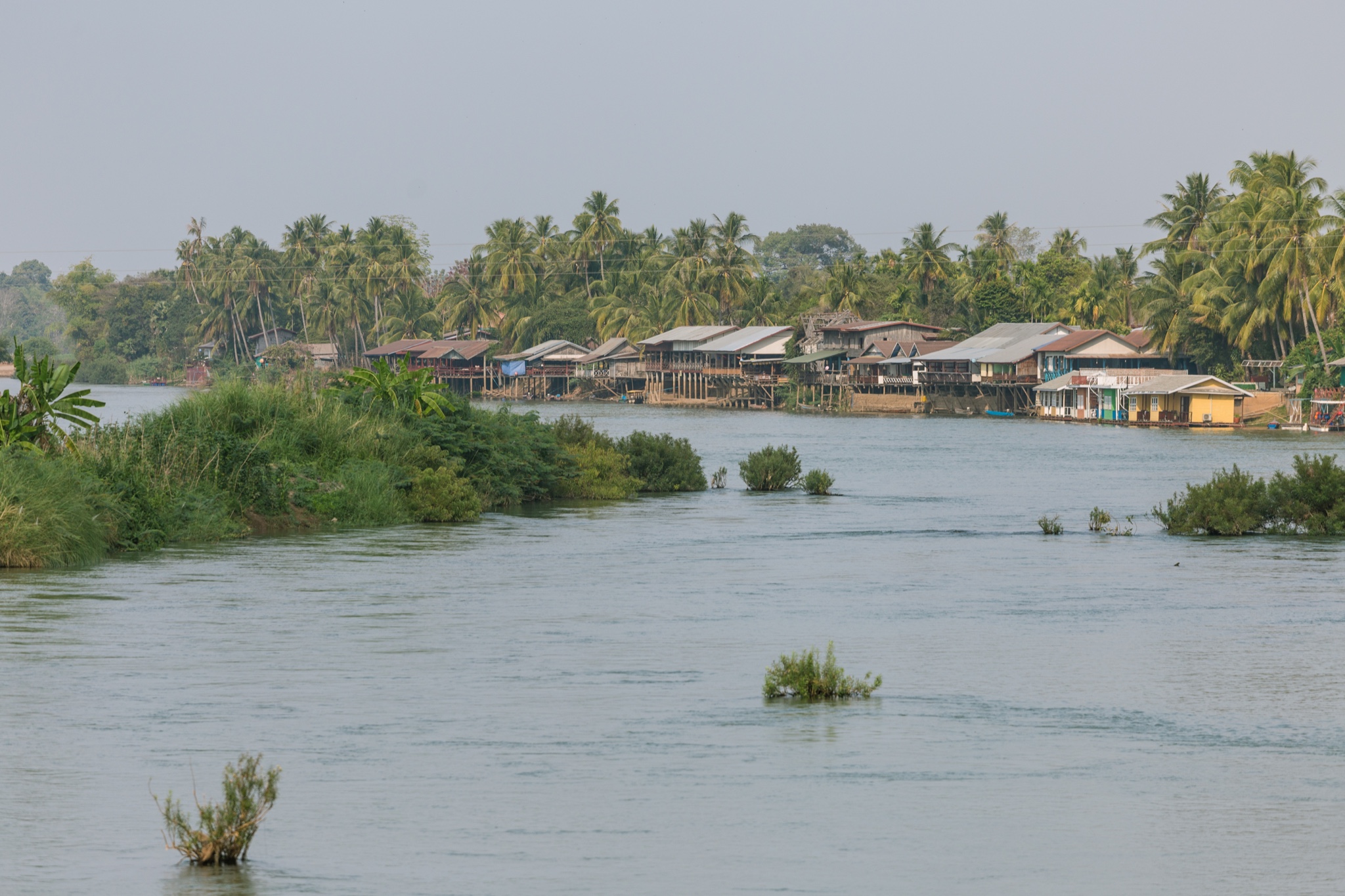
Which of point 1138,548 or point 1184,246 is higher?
point 1184,246

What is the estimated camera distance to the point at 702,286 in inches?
5714

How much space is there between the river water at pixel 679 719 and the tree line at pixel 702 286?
237 ft

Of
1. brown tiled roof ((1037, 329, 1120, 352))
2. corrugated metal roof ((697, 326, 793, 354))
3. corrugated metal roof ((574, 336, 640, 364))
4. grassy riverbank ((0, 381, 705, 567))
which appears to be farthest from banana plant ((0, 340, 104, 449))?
corrugated metal roof ((574, 336, 640, 364))

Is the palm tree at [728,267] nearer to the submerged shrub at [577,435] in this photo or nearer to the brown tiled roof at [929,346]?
the brown tiled roof at [929,346]

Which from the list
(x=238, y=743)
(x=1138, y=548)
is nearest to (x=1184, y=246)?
(x=1138, y=548)

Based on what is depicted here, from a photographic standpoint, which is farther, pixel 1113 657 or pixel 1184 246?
pixel 1184 246

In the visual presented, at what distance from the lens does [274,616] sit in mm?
19547

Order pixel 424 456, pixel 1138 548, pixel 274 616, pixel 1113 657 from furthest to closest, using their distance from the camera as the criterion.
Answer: pixel 424 456, pixel 1138 548, pixel 274 616, pixel 1113 657

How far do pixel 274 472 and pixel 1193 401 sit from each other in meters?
74.1

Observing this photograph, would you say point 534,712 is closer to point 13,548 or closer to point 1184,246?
point 13,548

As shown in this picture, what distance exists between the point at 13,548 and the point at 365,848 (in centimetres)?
1522

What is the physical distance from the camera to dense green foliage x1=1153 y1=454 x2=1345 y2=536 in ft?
101

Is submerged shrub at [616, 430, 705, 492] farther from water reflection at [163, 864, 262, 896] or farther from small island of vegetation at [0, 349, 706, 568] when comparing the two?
water reflection at [163, 864, 262, 896]

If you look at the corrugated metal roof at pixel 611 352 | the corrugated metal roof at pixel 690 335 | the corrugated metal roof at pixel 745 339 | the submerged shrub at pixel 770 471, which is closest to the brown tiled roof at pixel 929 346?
the corrugated metal roof at pixel 745 339
